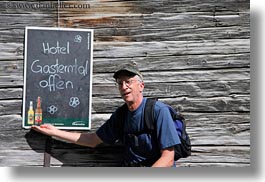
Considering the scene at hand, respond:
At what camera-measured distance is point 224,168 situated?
4.14 metres

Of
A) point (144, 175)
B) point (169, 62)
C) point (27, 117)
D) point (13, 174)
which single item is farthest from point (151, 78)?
point (13, 174)

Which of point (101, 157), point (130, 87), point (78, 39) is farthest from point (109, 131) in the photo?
point (78, 39)

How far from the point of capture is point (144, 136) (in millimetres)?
3789

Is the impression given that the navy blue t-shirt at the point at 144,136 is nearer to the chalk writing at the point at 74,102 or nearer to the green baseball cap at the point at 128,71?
the green baseball cap at the point at 128,71

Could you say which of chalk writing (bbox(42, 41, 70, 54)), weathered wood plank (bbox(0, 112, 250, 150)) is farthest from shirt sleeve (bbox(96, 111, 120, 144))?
chalk writing (bbox(42, 41, 70, 54))

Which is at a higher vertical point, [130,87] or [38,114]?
[130,87]

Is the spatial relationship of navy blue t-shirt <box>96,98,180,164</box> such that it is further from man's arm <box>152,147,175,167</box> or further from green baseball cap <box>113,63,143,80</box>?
green baseball cap <box>113,63,143,80</box>

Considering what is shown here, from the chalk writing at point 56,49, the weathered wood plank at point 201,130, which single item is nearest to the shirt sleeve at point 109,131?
the weathered wood plank at point 201,130

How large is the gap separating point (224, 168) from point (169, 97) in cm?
70

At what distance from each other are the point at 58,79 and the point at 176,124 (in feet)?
3.31

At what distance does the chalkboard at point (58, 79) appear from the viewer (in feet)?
13.6

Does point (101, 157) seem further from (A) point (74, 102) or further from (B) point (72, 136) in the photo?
(A) point (74, 102)

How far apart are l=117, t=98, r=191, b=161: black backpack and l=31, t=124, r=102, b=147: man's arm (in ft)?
0.82

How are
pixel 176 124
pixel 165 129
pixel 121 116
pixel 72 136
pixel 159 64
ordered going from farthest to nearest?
pixel 159 64 < pixel 72 136 < pixel 121 116 < pixel 176 124 < pixel 165 129
